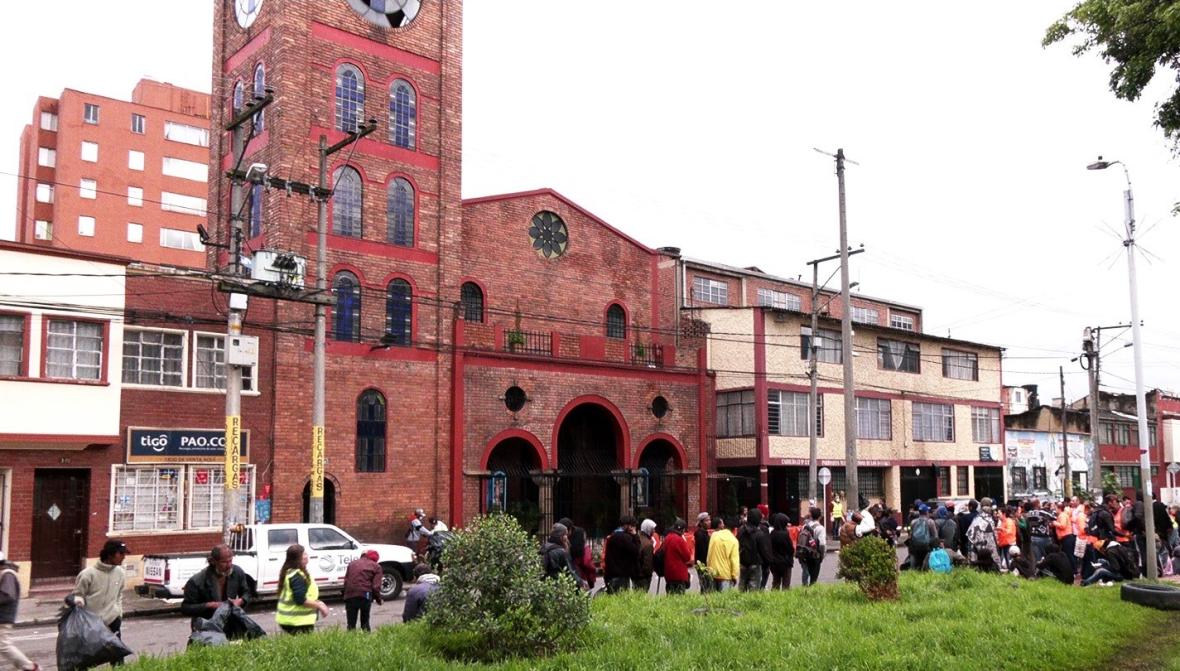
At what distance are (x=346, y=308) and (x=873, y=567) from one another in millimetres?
18433

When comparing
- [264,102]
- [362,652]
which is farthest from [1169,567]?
[264,102]

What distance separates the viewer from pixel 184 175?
6006 centimetres

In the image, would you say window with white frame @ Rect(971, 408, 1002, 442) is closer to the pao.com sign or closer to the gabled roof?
the gabled roof

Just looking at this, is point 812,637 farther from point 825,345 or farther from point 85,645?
point 825,345

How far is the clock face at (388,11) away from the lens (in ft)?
97.8

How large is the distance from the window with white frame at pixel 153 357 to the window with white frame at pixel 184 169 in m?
38.9

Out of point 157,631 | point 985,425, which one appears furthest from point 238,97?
point 985,425

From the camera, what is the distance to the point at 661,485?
3562 cm

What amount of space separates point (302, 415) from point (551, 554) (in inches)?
598

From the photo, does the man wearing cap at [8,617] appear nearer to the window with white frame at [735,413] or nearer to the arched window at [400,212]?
the arched window at [400,212]

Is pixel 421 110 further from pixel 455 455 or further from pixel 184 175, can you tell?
pixel 184 175

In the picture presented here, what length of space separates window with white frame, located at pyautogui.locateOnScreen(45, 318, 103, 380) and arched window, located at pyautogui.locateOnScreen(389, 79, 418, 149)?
10.5 m

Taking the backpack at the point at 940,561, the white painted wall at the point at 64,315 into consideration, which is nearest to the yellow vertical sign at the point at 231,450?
the white painted wall at the point at 64,315

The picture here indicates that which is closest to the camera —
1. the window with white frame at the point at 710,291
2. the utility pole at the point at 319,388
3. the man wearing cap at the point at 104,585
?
the man wearing cap at the point at 104,585
